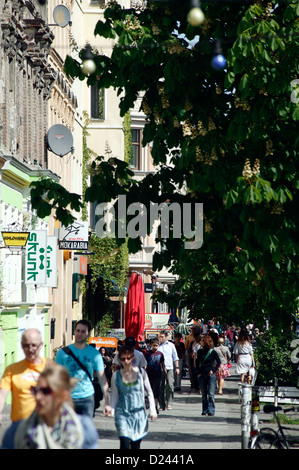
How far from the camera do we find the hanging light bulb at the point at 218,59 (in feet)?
40.3

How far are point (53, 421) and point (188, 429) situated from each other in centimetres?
1219

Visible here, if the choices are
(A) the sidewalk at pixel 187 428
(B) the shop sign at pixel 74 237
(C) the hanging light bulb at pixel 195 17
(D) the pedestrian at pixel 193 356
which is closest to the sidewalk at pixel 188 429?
(A) the sidewalk at pixel 187 428

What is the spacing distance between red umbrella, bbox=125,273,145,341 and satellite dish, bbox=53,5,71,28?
929 centimetres

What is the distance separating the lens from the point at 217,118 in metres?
12.8

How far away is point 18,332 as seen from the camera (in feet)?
85.4

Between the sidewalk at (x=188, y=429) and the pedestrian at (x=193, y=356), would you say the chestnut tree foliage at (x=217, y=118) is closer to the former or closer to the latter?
the sidewalk at (x=188, y=429)

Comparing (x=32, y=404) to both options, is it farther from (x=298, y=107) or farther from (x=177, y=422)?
(x=177, y=422)

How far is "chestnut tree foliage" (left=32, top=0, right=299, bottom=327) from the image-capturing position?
11.6 meters

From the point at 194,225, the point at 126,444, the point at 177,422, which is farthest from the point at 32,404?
the point at 177,422

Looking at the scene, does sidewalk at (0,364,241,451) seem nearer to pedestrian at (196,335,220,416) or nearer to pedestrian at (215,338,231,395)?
pedestrian at (196,335,220,416)

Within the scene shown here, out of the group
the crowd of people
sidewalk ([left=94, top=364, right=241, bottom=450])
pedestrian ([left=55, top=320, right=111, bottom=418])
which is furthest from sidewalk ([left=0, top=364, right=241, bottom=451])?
pedestrian ([left=55, top=320, right=111, bottom=418])

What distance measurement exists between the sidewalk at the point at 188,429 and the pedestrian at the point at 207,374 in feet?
0.88

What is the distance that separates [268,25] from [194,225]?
2933 millimetres

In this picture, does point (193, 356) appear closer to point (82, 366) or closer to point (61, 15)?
point (61, 15)
